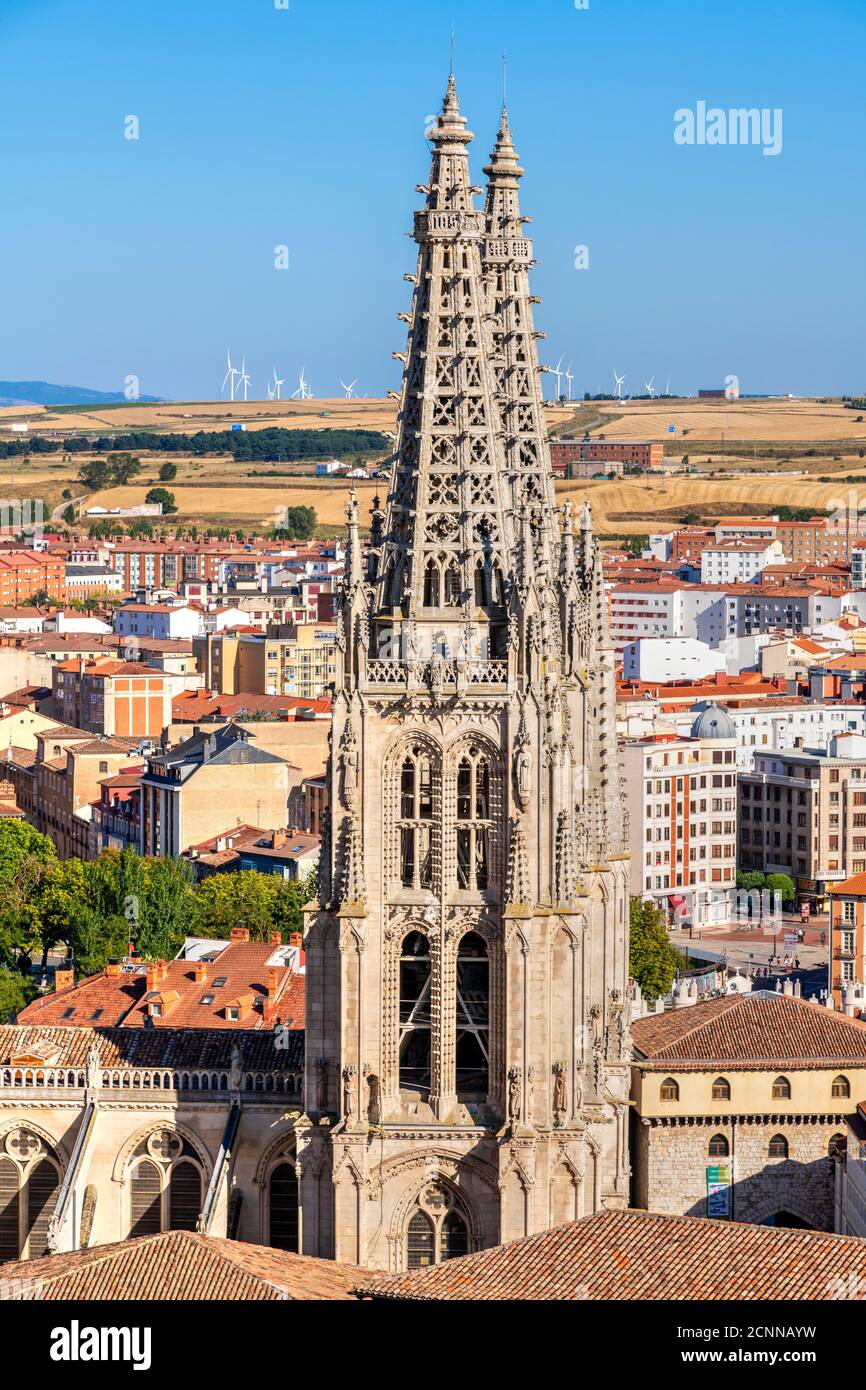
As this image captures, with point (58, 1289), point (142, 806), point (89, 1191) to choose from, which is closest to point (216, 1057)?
point (89, 1191)

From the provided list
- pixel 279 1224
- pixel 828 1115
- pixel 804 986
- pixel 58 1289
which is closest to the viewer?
pixel 58 1289

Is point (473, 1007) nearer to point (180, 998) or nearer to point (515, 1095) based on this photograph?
point (515, 1095)

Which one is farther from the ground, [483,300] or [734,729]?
[483,300]

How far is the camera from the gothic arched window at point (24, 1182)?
6112cm

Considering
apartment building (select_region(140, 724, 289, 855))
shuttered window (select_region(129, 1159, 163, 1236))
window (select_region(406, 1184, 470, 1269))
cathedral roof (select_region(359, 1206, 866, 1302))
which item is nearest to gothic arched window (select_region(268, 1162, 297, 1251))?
shuttered window (select_region(129, 1159, 163, 1236))

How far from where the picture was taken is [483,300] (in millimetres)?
57562

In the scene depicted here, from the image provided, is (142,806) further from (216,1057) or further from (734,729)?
(216,1057)

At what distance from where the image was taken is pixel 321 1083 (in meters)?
55.7

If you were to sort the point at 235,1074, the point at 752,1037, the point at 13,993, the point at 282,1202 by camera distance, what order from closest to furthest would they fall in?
the point at 282,1202
the point at 235,1074
the point at 752,1037
the point at 13,993

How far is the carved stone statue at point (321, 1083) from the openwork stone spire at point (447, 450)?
22.3ft

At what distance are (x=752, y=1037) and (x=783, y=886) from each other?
70.3m

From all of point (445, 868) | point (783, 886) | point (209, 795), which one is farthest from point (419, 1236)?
point (783, 886)
